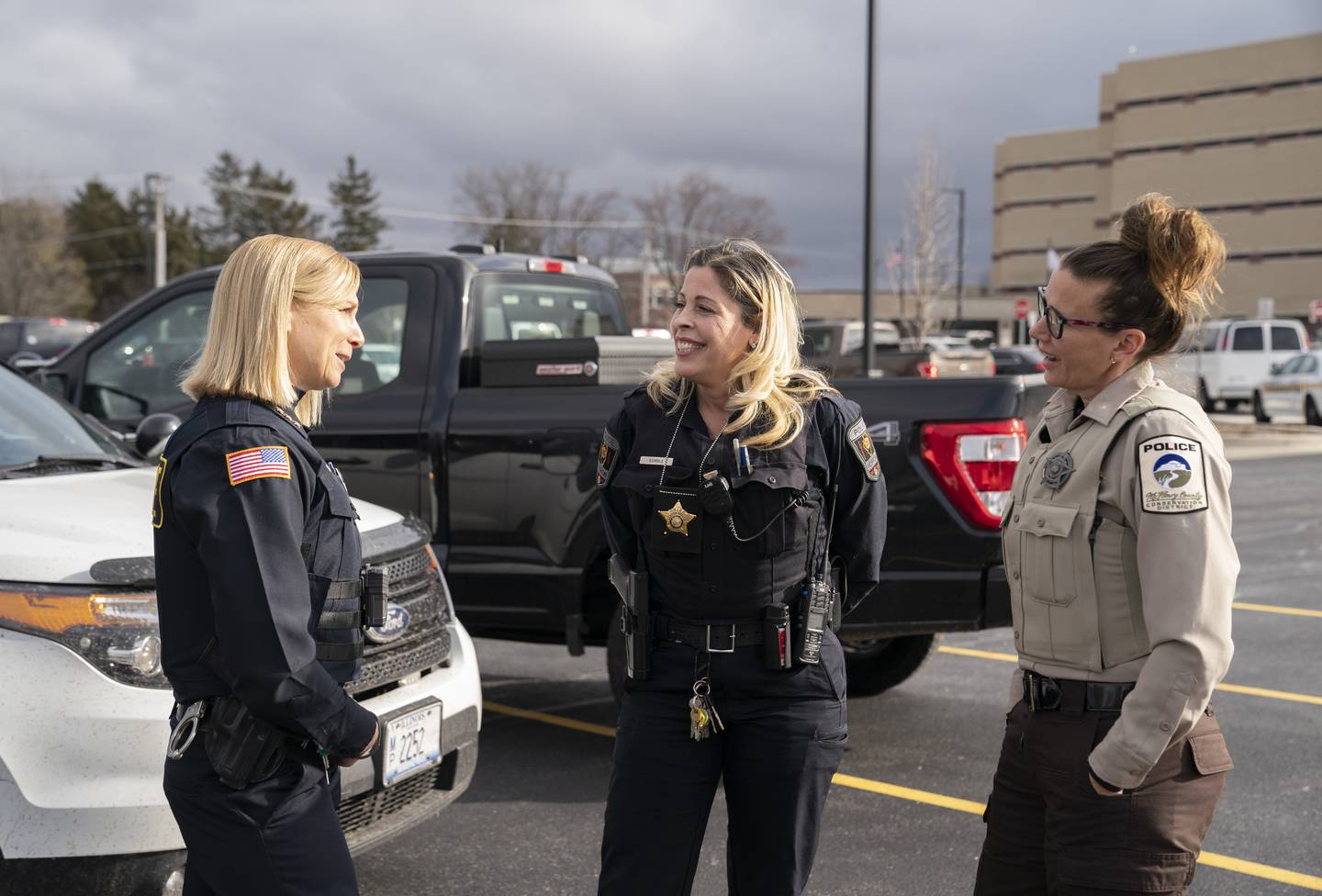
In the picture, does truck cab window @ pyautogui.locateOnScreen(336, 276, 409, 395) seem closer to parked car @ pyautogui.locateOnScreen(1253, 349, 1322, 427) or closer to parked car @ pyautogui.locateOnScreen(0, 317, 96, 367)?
parked car @ pyautogui.locateOnScreen(0, 317, 96, 367)

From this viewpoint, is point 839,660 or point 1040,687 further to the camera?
point 839,660

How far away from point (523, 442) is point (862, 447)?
2342 mm

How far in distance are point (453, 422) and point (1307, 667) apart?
4.85m

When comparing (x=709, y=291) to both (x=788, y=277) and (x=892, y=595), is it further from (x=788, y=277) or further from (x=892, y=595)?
(x=892, y=595)

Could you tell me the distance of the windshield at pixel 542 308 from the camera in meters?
5.62

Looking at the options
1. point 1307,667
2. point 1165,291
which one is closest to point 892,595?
point 1165,291

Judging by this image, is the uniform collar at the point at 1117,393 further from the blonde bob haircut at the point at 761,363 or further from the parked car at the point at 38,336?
the parked car at the point at 38,336

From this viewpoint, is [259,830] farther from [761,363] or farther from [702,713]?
[761,363]

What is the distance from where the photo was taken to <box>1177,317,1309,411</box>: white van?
29922 millimetres

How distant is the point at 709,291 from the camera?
281cm

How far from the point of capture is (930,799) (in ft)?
15.7

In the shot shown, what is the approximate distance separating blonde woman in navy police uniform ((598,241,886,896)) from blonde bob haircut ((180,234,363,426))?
848 millimetres

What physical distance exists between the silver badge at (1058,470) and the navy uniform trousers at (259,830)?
1.50 meters

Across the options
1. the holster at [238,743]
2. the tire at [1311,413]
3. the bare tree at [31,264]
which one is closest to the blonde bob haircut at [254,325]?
the holster at [238,743]
